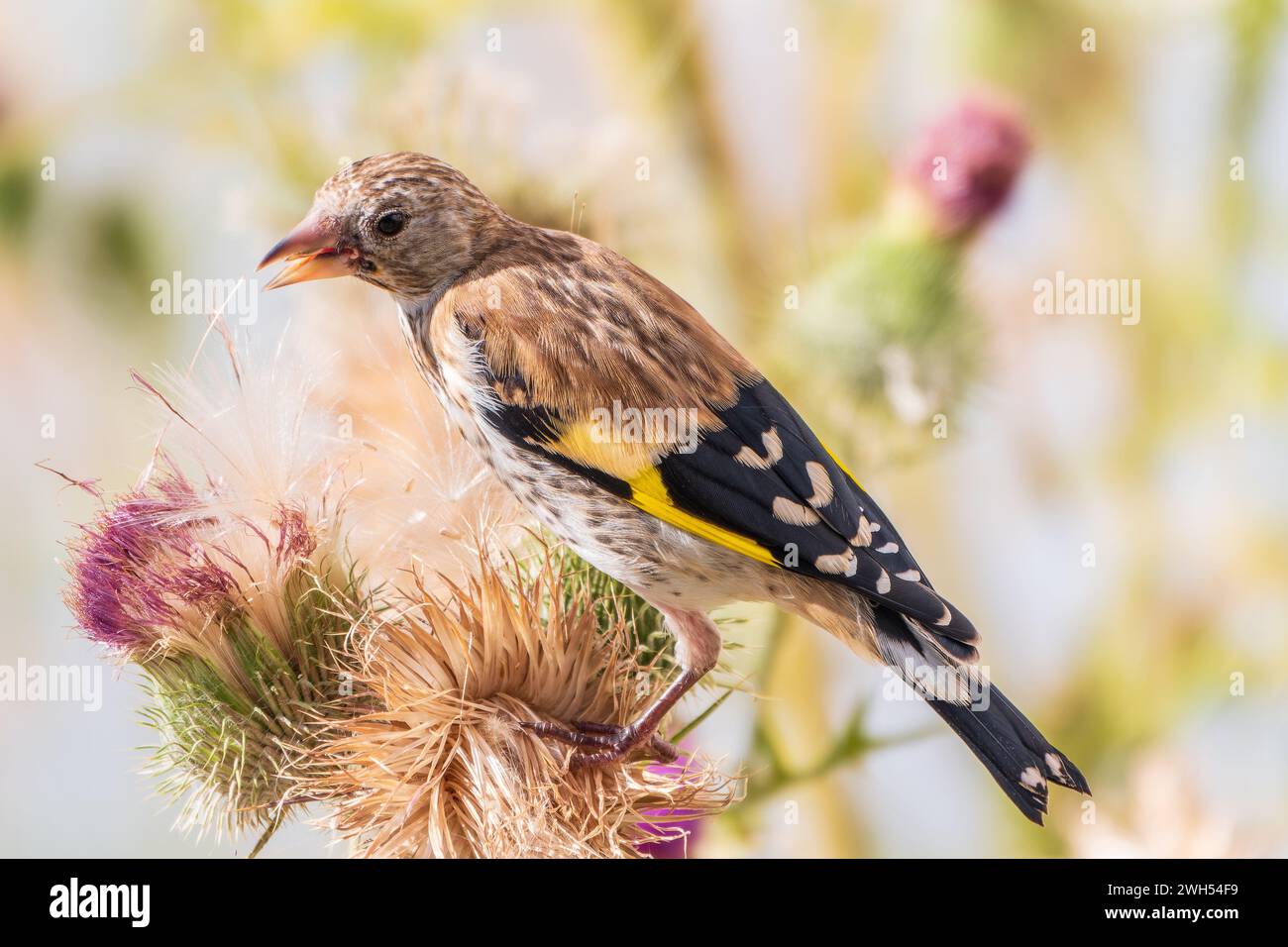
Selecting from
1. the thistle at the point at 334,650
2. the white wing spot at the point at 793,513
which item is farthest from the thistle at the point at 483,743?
the white wing spot at the point at 793,513

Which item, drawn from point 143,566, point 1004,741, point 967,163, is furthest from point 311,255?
point 967,163

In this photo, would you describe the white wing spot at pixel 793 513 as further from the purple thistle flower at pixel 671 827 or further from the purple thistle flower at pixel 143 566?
the purple thistle flower at pixel 143 566

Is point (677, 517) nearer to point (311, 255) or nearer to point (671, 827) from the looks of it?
point (671, 827)

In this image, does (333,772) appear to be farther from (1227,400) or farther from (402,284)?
(1227,400)

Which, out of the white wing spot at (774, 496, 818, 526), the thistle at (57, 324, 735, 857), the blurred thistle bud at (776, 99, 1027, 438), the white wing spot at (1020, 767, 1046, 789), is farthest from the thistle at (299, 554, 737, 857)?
the blurred thistle bud at (776, 99, 1027, 438)

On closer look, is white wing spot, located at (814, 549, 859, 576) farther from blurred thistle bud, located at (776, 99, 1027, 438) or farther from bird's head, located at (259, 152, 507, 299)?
blurred thistle bud, located at (776, 99, 1027, 438)

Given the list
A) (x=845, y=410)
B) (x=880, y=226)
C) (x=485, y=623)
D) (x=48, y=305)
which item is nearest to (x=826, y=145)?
(x=880, y=226)
